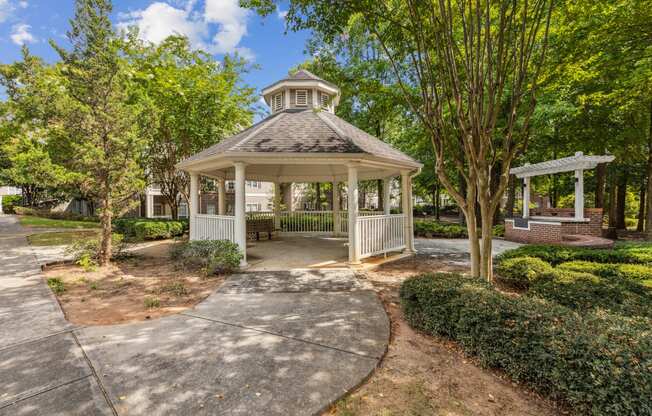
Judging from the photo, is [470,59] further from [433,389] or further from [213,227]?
[213,227]

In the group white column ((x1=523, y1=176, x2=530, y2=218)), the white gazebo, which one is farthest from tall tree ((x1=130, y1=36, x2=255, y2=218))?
white column ((x1=523, y1=176, x2=530, y2=218))

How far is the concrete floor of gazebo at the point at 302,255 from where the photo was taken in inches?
307

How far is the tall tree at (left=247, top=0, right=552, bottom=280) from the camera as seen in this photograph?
437 cm

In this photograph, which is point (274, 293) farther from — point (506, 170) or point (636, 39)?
point (636, 39)

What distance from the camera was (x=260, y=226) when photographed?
12.2m

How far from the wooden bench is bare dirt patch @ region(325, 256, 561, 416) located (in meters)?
9.13

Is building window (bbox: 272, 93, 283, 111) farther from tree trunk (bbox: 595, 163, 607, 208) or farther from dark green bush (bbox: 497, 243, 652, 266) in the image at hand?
tree trunk (bbox: 595, 163, 607, 208)

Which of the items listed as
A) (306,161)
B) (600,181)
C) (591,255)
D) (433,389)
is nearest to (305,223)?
(306,161)

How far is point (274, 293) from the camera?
5.58 m

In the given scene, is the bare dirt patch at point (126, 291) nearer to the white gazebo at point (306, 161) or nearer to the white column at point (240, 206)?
the white column at point (240, 206)

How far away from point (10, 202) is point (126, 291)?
1621 inches

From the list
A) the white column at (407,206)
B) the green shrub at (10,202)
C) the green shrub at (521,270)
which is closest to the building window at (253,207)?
the white column at (407,206)

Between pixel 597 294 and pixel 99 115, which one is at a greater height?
pixel 99 115

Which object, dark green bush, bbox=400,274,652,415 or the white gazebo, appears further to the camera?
the white gazebo
